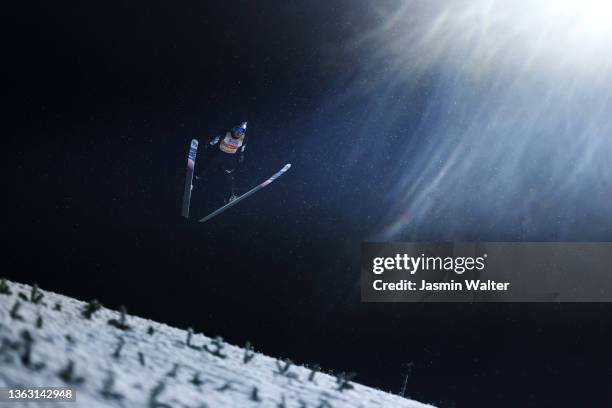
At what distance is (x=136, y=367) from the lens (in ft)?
17.7

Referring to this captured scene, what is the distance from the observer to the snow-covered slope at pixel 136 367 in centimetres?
420

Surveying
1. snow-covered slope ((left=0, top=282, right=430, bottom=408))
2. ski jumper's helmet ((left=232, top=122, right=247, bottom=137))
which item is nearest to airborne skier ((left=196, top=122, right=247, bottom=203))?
ski jumper's helmet ((left=232, top=122, right=247, bottom=137))

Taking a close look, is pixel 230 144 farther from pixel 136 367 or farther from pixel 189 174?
pixel 136 367

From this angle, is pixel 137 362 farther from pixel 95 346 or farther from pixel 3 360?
pixel 3 360

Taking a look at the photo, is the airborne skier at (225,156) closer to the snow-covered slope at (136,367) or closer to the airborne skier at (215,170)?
the airborne skier at (215,170)

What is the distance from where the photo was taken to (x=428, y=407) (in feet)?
32.3

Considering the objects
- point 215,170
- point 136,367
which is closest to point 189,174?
point 215,170

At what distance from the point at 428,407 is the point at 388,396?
136 centimetres

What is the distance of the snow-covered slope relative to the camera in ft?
13.8

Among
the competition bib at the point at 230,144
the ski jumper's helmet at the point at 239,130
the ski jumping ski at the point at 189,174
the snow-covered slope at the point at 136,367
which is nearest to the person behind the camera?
the snow-covered slope at the point at 136,367

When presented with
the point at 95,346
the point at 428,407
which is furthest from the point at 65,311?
the point at 428,407

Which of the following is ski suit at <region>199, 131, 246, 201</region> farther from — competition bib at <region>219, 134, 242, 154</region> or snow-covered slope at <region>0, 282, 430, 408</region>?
snow-covered slope at <region>0, 282, 430, 408</region>

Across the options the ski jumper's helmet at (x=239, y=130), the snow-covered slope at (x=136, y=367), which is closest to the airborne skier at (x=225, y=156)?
the ski jumper's helmet at (x=239, y=130)

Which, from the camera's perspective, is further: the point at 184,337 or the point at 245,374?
the point at 184,337
